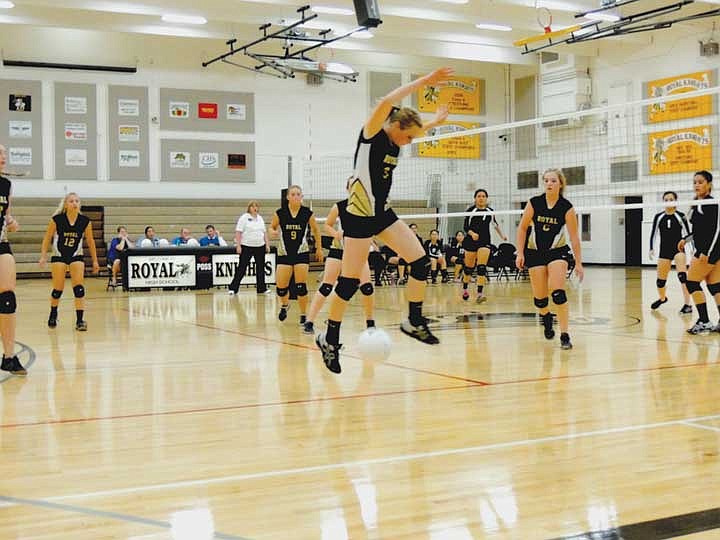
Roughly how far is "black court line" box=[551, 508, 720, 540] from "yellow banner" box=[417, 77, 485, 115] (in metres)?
25.4

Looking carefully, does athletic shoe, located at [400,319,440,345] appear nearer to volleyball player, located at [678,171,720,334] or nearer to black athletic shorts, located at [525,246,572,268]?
black athletic shorts, located at [525,246,572,268]

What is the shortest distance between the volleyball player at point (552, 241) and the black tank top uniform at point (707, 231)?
4.89ft

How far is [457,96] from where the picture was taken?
28.8m

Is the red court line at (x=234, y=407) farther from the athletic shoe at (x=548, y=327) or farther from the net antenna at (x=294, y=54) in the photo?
the net antenna at (x=294, y=54)

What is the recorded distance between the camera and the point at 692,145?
2338cm

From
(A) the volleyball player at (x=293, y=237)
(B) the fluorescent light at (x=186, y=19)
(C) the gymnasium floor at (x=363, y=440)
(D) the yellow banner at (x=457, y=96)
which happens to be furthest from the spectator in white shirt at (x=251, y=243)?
(D) the yellow banner at (x=457, y=96)

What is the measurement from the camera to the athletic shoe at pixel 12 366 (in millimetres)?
6719

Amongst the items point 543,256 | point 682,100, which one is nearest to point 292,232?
point 543,256

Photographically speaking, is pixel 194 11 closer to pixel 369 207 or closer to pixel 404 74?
pixel 404 74

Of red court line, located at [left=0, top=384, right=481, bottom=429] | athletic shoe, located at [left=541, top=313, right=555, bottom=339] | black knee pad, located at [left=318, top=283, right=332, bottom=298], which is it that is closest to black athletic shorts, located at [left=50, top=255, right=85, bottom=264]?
black knee pad, located at [left=318, top=283, right=332, bottom=298]

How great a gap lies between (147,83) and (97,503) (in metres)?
23.0

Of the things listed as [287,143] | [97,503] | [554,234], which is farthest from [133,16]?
[97,503]

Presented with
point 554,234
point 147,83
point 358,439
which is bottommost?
point 358,439

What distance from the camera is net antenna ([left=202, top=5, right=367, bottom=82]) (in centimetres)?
2086
